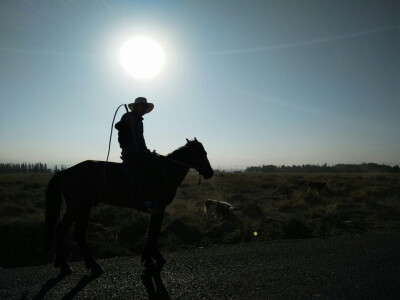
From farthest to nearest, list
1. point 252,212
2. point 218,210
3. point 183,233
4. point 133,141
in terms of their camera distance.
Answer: point 252,212
point 218,210
point 183,233
point 133,141

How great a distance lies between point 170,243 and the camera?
340 inches

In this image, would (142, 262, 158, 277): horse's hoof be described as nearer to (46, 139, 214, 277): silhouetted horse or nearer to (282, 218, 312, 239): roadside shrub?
(46, 139, 214, 277): silhouetted horse

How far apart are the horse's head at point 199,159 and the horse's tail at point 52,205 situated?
289cm

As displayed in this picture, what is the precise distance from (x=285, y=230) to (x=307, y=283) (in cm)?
504

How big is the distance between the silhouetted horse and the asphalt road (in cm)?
40

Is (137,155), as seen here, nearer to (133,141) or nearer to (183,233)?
(133,141)

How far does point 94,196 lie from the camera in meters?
5.94

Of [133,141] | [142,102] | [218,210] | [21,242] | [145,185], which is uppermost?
[142,102]

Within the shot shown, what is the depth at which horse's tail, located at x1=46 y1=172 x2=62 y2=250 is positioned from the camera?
5.90 metres

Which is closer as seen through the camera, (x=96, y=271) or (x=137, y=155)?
(x=96, y=271)

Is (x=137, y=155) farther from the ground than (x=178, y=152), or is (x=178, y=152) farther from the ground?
(x=178, y=152)

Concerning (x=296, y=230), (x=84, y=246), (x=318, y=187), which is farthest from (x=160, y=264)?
(x=318, y=187)

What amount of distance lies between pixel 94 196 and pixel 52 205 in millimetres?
826

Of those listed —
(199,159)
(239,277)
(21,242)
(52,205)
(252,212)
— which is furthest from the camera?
(252,212)
